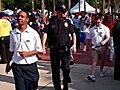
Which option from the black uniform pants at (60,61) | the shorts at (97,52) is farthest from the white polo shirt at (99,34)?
the black uniform pants at (60,61)

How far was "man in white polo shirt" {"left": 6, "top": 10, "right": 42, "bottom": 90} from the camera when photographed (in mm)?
5969

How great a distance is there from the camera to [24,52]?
595 centimetres

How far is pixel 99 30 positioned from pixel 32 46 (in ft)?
12.3

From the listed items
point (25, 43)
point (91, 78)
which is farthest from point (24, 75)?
point (91, 78)

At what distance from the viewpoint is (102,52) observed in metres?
9.45

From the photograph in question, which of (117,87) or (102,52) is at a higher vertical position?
(102,52)

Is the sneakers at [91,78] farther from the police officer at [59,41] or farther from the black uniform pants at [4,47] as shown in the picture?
the black uniform pants at [4,47]

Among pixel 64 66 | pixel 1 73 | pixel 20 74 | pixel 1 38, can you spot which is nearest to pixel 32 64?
pixel 20 74

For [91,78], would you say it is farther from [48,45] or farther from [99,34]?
[48,45]

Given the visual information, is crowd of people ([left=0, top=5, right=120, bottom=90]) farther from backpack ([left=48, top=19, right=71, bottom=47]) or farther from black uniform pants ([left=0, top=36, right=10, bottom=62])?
black uniform pants ([left=0, top=36, right=10, bottom=62])

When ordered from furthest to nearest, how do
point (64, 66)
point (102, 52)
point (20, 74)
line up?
point (102, 52), point (64, 66), point (20, 74)

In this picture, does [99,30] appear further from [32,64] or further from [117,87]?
[32,64]

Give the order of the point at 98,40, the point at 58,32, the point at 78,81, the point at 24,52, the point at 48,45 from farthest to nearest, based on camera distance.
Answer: the point at 78,81
the point at 98,40
the point at 48,45
the point at 58,32
the point at 24,52

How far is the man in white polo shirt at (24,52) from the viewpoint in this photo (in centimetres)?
597
